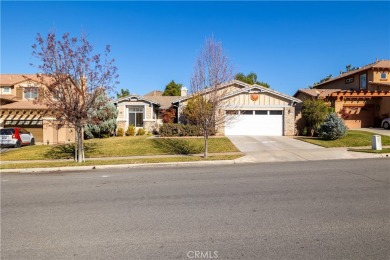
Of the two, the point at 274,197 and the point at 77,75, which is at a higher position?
the point at 77,75

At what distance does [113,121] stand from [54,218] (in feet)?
66.4

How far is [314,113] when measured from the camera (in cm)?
2258

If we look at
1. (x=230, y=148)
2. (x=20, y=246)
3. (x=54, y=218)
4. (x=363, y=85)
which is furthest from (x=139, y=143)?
(x=363, y=85)

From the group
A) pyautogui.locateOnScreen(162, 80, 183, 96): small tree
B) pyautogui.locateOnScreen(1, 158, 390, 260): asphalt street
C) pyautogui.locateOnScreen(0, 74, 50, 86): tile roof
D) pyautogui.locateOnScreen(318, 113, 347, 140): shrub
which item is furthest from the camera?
pyautogui.locateOnScreen(162, 80, 183, 96): small tree

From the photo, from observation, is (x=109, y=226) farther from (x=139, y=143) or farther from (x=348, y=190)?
(x=139, y=143)

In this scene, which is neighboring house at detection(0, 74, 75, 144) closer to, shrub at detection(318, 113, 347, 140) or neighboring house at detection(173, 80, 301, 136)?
neighboring house at detection(173, 80, 301, 136)

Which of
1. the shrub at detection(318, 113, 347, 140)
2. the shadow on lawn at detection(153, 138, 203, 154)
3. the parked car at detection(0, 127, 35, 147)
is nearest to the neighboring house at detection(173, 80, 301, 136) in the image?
the shrub at detection(318, 113, 347, 140)

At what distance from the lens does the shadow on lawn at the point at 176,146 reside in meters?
16.6

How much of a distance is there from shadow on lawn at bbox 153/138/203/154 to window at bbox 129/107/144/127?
751 centimetres

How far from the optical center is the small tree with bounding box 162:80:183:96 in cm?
5534

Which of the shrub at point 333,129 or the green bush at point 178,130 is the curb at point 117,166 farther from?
the shrub at point 333,129

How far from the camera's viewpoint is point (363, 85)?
3094 cm

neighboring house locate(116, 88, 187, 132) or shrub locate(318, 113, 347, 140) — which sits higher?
neighboring house locate(116, 88, 187, 132)

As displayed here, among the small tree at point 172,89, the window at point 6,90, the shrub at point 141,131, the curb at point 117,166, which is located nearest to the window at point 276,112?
the shrub at point 141,131
